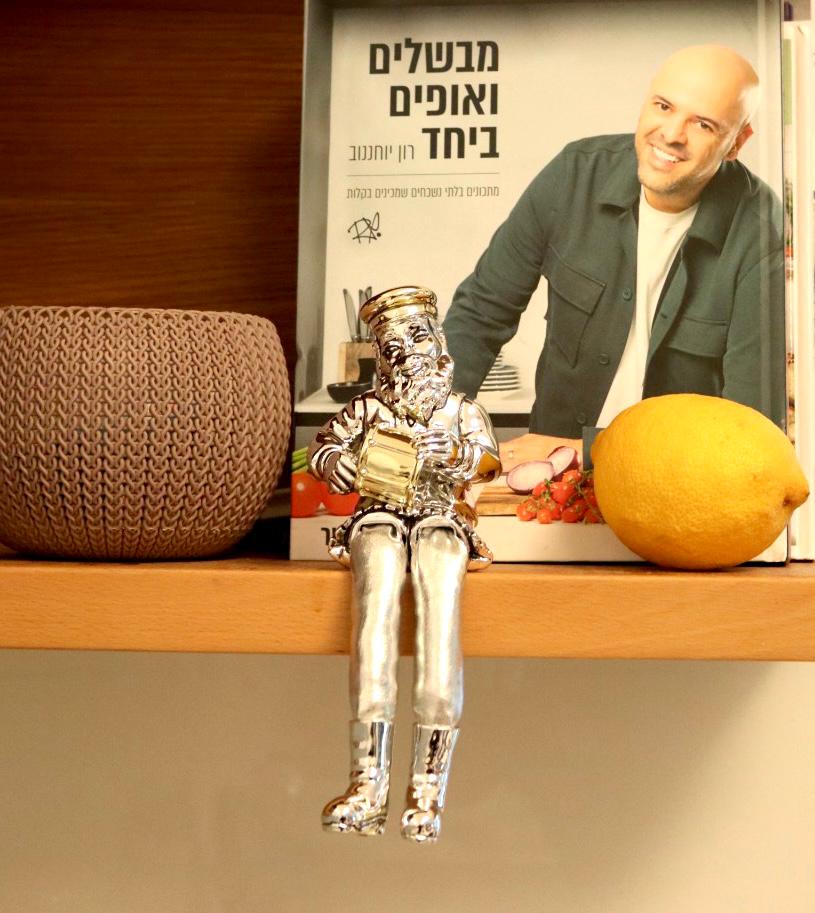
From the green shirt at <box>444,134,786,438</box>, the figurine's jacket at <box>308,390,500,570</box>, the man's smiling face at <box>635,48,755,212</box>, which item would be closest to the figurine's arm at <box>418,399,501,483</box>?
the figurine's jacket at <box>308,390,500,570</box>

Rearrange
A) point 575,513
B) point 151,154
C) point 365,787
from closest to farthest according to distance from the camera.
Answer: point 365,787 → point 575,513 → point 151,154

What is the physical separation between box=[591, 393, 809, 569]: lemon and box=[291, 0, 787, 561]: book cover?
112 millimetres

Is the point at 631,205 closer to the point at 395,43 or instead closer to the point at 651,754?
the point at 395,43

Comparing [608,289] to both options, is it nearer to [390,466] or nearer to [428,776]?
[390,466]

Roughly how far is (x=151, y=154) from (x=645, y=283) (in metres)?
0.36

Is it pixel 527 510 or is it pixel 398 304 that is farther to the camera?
pixel 527 510

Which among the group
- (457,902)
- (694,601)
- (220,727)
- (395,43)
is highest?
(395,43)

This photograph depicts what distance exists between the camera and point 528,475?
0.61 meters

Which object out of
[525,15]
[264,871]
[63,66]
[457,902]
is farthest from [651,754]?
[63,66]

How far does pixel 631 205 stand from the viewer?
0.63 m

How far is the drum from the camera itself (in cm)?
50

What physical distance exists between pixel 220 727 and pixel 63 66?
476 millimetres

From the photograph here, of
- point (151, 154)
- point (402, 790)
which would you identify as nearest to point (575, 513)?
point (402, 790)

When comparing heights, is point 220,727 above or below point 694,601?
below
